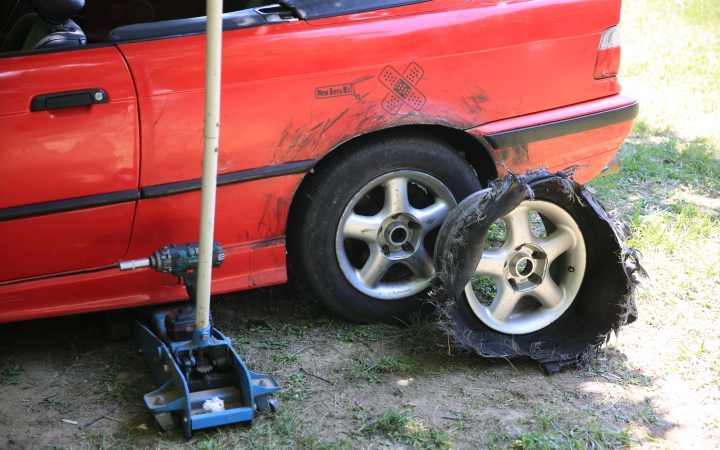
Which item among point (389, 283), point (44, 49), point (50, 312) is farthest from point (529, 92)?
point (50, 312)

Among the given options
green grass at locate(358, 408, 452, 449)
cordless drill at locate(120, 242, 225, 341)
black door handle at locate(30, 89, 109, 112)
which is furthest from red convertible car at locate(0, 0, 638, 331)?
green grass at locate(358, 408, 452, 449)

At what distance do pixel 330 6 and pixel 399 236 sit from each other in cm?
102

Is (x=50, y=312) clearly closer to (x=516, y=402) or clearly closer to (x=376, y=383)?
(x=376, y=383)

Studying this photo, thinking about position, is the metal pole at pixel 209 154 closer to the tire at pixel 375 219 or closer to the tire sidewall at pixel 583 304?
the tire at pixel 375 219

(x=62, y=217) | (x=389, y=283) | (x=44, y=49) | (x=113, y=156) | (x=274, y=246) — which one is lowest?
(x=389, y=283)

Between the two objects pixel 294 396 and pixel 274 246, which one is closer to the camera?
pixel 294 396

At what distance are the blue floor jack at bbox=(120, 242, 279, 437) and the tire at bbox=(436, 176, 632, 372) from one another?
85 centimetres

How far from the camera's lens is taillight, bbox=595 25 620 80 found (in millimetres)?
3404

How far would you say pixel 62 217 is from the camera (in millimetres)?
2766

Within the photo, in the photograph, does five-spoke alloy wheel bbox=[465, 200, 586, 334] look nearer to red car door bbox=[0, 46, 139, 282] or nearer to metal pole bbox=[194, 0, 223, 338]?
metal pole bbox=[194, 0, 223, 338]

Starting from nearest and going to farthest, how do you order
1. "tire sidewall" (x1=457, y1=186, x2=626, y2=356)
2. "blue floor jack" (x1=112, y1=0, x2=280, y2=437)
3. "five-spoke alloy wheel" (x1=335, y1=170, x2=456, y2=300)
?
"blue floor jack" (x1=112, y1=0, x2=280, y2=437)
"tire sidewall" (x1=457, y1=186, x2=626, y2=356)
"five-spoke alloy wheel" (x1=335, y1=170, x2=456, y2=300)

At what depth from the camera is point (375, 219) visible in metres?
3.29

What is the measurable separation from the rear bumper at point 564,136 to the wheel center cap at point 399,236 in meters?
0.47

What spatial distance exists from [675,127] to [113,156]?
4.97 m
